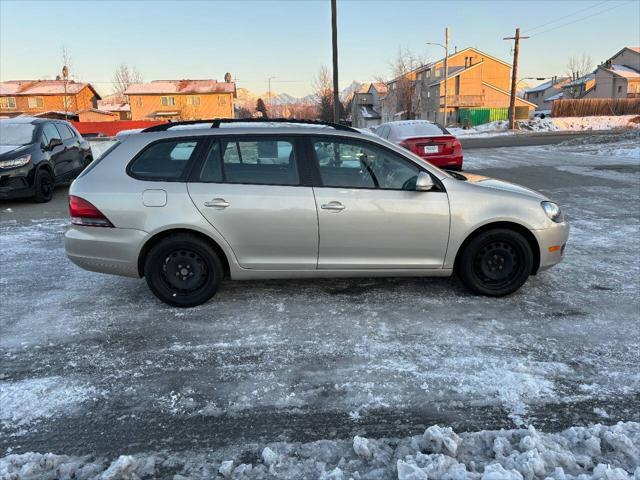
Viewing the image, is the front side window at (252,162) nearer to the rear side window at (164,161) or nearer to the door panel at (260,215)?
the door panel at (260,215)

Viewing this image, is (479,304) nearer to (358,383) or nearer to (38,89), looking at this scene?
(358,383)

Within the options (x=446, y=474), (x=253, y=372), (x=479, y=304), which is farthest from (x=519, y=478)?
(x=479, y=304)

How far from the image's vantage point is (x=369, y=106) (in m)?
82.6

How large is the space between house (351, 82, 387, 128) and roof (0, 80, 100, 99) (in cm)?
3859

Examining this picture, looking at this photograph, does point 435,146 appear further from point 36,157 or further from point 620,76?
point 620,76

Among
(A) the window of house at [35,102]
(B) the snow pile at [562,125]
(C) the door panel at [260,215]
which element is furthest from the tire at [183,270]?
(A) the window of house at [35,102]

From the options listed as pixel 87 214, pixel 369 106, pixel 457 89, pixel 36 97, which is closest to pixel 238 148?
pixel 87 214

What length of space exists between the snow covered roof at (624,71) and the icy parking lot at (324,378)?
2905 inches

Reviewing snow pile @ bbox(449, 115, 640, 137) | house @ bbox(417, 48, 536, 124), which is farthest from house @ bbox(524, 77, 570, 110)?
snow pile @ bbox(449, 115, 640, 137)

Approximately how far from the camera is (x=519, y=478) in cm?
223

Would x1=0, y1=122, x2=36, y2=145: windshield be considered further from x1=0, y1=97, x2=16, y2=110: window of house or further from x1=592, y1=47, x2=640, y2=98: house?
x1=592, y1=47, x2=640, y2=98: house

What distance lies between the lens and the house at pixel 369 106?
251 ft

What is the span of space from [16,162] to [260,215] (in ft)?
23.7

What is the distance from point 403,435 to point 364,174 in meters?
2.38
